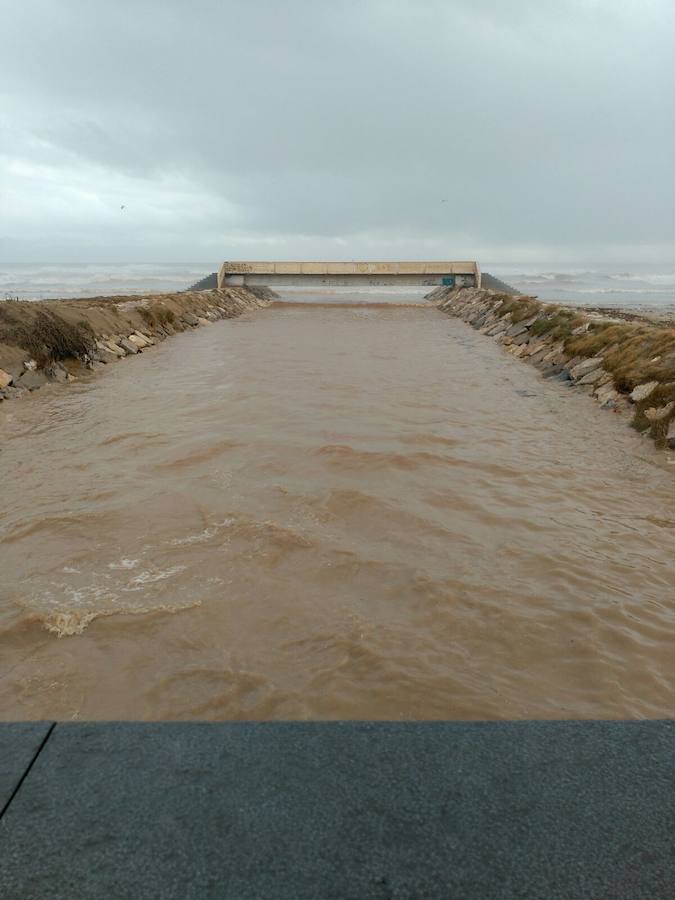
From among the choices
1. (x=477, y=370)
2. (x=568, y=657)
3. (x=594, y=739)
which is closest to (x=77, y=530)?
(x=568, y=657)

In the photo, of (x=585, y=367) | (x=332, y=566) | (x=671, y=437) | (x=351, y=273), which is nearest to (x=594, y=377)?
(x=585, y=367)

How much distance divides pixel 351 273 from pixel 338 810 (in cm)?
4186

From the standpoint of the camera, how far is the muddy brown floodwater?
317 centimetres

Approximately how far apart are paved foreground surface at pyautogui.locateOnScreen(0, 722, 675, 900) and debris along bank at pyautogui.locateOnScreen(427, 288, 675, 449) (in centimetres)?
700

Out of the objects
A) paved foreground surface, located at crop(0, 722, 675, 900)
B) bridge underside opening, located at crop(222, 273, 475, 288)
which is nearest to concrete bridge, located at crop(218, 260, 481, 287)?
bridge underside opening, located at crop(222, 273, 475, 288)

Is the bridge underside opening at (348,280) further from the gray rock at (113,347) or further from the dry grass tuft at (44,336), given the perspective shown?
the dry grass tuft at (44,336)

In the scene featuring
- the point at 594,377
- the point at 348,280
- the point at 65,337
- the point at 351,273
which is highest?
the point at 351,273

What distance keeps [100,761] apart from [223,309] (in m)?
32.1

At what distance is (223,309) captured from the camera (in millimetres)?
32281

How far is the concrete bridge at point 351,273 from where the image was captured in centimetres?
4112

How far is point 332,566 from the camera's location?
14.8 feet

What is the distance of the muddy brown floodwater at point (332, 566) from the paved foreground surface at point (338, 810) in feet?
2.76

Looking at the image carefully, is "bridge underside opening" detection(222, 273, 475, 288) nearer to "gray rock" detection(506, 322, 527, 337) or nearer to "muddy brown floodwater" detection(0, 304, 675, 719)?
"gray rock" detection(506, 322, 527, 337)

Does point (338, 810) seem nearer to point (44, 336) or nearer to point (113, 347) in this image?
point (44, 336)
